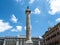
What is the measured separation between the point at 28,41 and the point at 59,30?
1031cm

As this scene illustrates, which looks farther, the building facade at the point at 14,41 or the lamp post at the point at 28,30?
the building facade at the point at 14,41

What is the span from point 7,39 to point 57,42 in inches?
1394

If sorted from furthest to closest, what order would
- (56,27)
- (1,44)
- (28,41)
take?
(1,44)
(56,27)
(28,41)

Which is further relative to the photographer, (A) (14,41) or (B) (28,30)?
(A) (14,41)

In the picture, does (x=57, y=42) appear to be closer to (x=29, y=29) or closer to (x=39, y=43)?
(x=29, y=29)

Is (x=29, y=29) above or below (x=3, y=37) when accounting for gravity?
below

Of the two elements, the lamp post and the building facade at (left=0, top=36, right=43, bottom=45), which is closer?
the lamp post

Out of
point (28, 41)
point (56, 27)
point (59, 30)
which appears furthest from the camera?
point (56, 27)

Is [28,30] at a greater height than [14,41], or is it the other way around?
[14,41]

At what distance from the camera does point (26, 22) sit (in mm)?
39125

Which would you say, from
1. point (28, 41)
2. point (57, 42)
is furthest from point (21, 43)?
point (28, 41)

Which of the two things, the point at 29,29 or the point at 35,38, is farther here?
the point at 35,38

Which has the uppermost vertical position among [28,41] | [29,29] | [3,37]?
[3,37]

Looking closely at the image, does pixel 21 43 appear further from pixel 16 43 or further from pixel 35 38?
pixel 35 38
